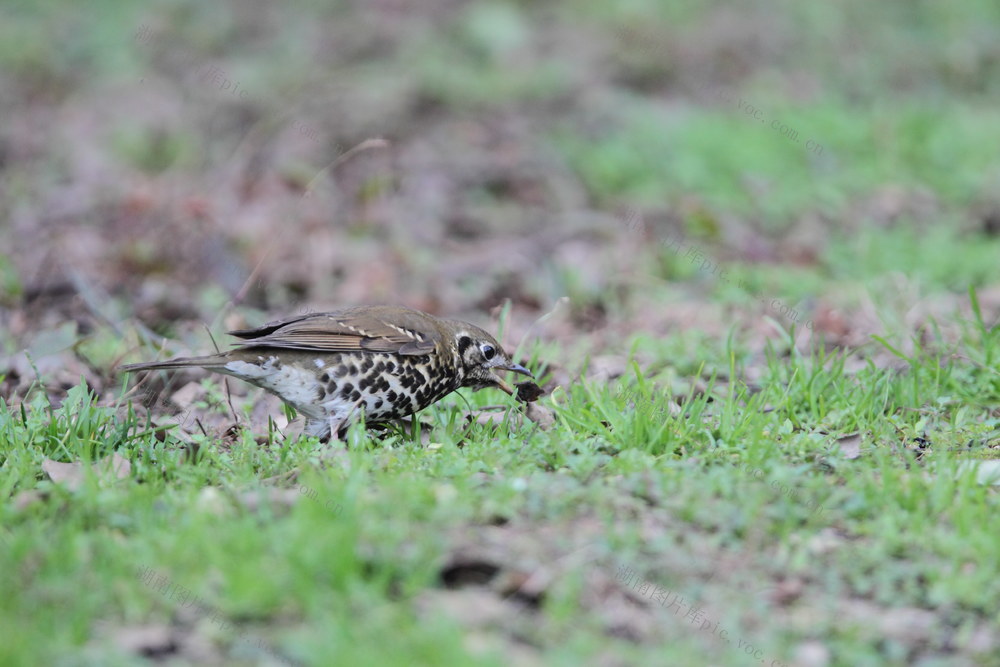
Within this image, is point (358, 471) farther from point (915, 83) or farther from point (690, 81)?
point (915, 83)

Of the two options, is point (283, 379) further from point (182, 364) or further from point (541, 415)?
point (541, 415)

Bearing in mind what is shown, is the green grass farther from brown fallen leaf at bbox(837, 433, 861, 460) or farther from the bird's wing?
the bird's wing

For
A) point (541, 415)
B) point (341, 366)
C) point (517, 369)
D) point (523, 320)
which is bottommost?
point (523, 320)

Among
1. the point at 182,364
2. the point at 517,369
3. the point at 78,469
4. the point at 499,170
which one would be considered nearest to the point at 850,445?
the point at 517,369

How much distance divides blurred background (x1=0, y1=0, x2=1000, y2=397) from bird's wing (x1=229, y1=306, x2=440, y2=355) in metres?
1.48

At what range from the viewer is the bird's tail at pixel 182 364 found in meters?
5.28

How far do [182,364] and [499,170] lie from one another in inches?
277

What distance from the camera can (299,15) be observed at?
16312mm

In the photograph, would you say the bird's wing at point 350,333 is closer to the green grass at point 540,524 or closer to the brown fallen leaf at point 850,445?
the green grass at point 540,524

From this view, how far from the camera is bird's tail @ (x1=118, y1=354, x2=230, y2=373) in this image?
5.28 meters

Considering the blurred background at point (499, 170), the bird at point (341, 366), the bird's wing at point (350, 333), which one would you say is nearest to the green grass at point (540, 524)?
the bird at point (341, 366)

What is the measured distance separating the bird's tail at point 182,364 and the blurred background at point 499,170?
145 cm

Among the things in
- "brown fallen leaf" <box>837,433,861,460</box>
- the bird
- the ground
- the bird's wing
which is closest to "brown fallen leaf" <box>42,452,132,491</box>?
the ground

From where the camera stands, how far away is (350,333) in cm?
585
